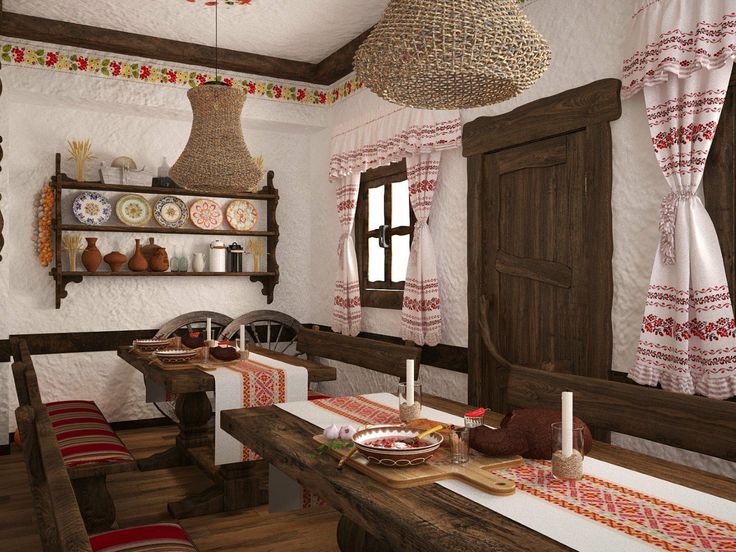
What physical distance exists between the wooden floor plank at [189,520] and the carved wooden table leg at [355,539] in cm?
82

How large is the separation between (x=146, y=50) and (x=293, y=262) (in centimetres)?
221

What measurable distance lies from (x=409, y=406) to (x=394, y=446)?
1.52ft

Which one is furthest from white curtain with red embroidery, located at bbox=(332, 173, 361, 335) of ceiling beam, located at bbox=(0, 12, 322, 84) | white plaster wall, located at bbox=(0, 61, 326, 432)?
ceiling beam, located at bbox=(0, 12, 322, 84)

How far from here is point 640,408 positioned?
2.36 meters

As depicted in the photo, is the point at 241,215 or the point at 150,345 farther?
the point at 241,215

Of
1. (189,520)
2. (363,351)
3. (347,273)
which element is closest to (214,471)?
(189,520)

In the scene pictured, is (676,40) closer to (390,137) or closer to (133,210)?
(390,137)

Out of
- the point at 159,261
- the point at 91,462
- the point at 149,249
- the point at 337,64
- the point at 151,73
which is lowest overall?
the point at 91,462

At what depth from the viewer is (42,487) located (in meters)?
1.58

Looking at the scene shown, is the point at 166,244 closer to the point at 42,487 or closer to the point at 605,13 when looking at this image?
the point at 605,13

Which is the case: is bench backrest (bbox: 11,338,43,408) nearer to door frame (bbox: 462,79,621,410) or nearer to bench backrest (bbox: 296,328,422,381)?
bench backrest (bbox: 296,328,422,381)

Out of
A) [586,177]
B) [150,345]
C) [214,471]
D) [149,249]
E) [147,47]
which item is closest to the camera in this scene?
[586,177]

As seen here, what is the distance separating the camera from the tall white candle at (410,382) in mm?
2237

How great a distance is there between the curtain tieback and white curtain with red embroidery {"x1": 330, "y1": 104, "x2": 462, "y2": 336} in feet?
5.42
